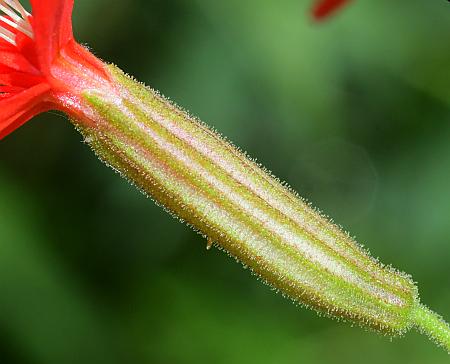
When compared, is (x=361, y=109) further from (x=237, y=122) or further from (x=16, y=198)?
(x=16, y=198)

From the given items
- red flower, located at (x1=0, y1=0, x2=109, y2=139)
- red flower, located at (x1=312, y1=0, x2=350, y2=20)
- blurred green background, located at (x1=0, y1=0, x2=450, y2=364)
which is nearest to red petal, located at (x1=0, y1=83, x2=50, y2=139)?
red flower, located at (x1=0, y1=0, x2=109, y2=139)

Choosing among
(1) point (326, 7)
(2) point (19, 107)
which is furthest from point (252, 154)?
(2) point (19, 107)

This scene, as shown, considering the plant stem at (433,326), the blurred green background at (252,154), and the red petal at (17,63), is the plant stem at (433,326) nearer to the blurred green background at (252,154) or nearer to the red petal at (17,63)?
the red petal at (17,63)

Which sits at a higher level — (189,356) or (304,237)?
(304,237)

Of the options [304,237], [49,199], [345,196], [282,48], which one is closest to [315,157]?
[345,196]

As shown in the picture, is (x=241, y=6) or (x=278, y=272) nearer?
(x=278, y=272)

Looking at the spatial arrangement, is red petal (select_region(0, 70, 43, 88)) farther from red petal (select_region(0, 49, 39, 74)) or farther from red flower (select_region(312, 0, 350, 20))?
red flower (select_region(312, 0, 350, 20))

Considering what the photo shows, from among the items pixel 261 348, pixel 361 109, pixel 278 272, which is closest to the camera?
pixel 278 272
